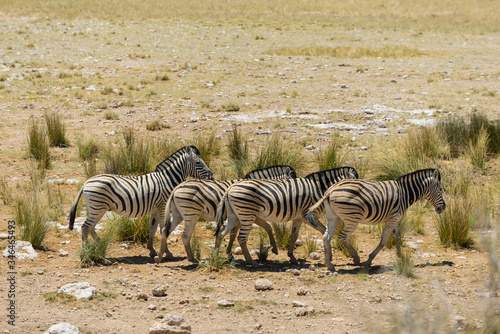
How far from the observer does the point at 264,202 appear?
8.08 metres

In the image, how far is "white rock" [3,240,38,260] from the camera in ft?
26.9

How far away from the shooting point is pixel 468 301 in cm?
699

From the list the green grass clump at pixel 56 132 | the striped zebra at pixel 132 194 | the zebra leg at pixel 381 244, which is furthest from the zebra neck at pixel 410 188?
the green grass clump at pixel 56 132

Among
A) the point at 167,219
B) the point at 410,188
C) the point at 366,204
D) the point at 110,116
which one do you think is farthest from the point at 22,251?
the point at 110,116

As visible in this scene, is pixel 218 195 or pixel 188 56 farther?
pixel 188 56

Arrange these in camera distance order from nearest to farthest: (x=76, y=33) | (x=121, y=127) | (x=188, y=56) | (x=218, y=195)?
1. (x=218, y=195)
2. (x=121, y=127)
3. (x=188, y=56)
4. (x=76, y=33)

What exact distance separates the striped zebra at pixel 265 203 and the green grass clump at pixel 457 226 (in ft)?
6.73

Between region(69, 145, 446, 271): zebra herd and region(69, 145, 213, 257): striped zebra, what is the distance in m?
0.01

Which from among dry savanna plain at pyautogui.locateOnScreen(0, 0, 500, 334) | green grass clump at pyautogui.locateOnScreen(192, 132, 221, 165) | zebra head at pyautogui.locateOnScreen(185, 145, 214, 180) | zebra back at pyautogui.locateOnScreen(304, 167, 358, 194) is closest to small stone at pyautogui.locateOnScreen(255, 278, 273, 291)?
dry savanna plain at pyautogui.locateOnScreen(0, 0, 500, 334)

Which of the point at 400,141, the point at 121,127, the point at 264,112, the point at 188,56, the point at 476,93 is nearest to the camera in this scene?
the point at 400,141

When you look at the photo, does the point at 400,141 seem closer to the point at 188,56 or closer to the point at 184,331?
the point at 184,331

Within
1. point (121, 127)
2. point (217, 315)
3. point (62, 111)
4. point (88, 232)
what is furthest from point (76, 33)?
point (217, 315)

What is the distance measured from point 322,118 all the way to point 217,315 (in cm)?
1130

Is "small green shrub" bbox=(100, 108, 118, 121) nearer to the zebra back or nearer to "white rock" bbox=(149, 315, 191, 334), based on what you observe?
the zebra back
